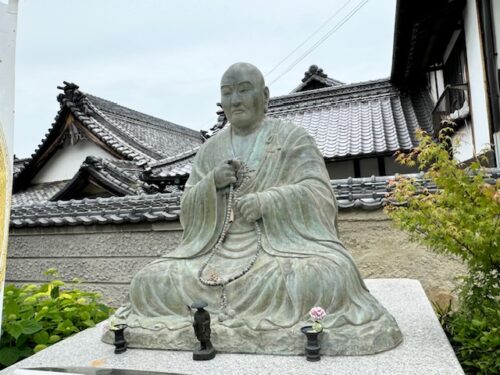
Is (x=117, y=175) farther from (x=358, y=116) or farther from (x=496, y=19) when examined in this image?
(x=496, y=19)

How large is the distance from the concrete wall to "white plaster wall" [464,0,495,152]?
2.13m

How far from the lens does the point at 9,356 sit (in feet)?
→ 12.7

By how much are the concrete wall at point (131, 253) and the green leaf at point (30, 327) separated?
9.47ft

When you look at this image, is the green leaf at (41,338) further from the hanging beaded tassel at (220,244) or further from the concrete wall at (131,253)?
the concrete wall at (131,253)

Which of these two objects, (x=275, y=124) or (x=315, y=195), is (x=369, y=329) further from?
(x=275, y=124)

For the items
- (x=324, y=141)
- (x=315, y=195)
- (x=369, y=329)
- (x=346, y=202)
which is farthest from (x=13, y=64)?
(x=324, y=141)

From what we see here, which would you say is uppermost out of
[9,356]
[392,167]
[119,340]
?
[392,167]

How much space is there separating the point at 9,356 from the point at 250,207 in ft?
8.60

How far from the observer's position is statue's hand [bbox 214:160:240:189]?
3473 mm

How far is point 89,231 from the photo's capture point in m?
7.36

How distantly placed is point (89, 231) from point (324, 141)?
4954mm

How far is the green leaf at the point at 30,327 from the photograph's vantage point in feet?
12.9

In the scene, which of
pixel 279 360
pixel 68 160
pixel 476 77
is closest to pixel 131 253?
pixel 279 360

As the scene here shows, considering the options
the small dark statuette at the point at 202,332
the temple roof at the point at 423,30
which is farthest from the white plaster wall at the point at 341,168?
the small dark statuette at the point at 202,332
